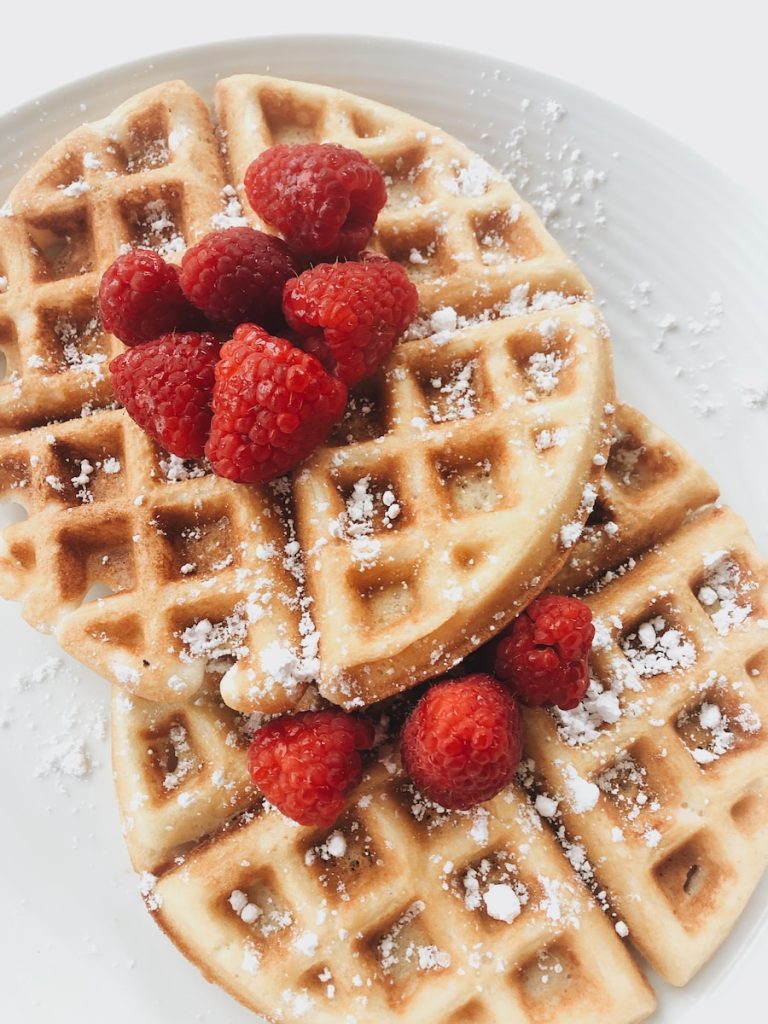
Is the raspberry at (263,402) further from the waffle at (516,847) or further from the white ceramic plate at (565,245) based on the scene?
the white ceramic plate at (565,245)

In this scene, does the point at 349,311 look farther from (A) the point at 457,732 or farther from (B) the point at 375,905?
(B) the point at 375,905

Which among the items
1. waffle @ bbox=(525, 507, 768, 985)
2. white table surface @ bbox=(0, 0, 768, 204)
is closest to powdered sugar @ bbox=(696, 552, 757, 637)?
waffle @ bbox=(525, 507, 768, 985)

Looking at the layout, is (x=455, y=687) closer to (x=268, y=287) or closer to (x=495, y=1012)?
(x=495, y=1012)

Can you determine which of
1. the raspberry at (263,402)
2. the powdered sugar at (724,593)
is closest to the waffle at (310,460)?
the raspberry at (263,402)

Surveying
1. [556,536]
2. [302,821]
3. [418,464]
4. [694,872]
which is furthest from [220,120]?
[694,872]

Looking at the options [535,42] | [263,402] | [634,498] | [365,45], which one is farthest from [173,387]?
[535,42]

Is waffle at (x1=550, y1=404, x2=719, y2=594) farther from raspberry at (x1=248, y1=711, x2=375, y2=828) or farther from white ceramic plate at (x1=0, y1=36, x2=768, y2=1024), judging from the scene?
raspberry at (x1=248, y1=711, x2=375, y2=828)
